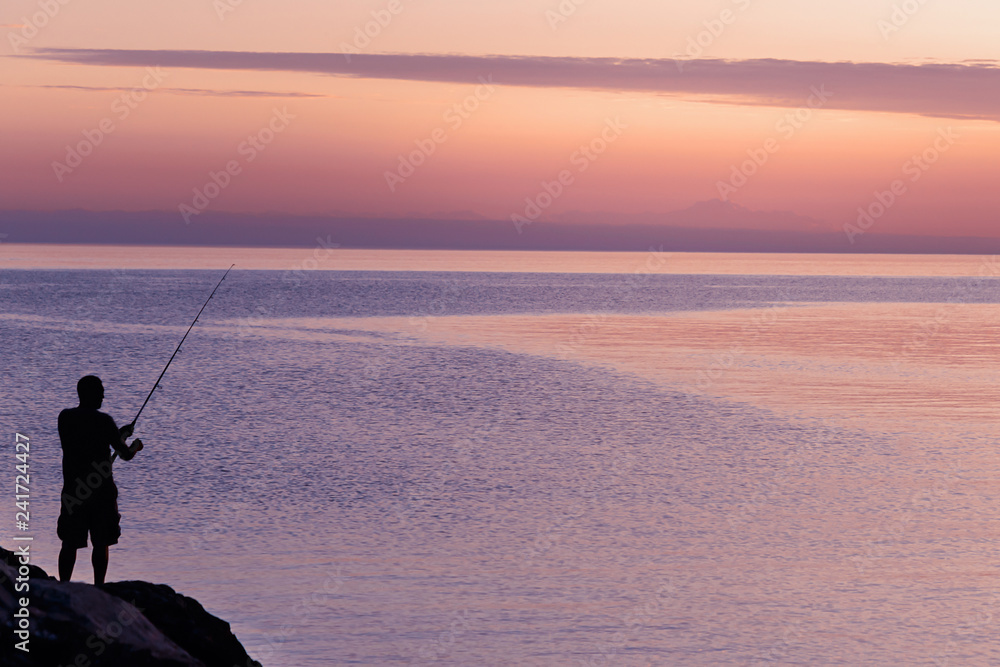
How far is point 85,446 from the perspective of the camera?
25.9 feet

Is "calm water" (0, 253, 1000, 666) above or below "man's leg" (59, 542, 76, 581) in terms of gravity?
above

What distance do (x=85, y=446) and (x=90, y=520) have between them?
52 centimetres

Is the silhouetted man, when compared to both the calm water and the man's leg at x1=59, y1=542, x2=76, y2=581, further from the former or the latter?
the calm water

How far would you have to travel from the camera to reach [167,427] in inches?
834

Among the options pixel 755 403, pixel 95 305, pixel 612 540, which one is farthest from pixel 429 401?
pixel 95 305

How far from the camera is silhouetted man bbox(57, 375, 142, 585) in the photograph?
789cm

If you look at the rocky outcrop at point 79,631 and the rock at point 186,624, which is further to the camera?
the rock at point 186,624

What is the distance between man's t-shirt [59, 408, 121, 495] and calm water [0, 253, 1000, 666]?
2.03 m

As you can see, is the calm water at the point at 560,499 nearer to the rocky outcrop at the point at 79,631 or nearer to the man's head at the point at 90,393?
the rocky outcrop at the point at 79,631

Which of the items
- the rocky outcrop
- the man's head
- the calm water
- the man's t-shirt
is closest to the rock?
the rocky outcrop

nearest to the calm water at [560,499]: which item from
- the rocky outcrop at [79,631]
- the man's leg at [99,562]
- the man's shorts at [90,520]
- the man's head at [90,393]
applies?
the man's leg at [99,562]

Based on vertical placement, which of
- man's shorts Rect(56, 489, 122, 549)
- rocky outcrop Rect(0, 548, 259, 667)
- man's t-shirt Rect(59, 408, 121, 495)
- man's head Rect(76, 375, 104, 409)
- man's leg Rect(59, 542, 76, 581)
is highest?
man's head Rect(76, 375, 104, 409)

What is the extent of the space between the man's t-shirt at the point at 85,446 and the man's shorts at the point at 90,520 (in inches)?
5.0

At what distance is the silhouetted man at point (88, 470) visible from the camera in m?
7.89
